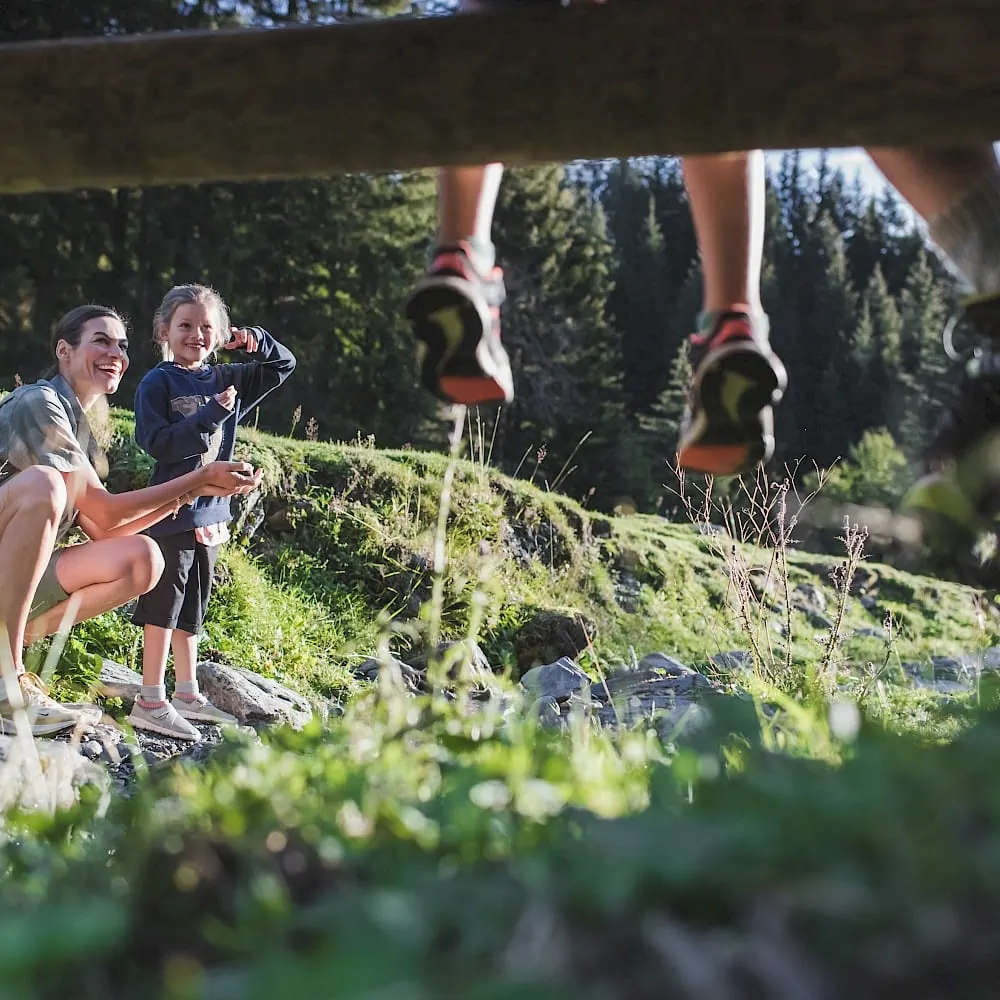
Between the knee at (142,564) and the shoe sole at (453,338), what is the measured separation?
7.74ft

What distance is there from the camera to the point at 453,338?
6.79ft

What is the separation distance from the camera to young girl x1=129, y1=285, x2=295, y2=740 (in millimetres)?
4266

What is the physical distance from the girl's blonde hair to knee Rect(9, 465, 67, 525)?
1.13 m

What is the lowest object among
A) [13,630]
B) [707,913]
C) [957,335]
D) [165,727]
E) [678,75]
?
[165,727]

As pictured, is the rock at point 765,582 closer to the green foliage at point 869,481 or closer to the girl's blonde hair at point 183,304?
the girl's blonde hair at point 183,304

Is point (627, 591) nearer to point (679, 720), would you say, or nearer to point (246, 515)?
point (246, 515)

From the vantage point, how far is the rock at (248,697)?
4.52 m

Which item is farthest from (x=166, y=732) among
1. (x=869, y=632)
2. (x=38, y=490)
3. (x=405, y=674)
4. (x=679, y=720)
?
(x=869, y=632)

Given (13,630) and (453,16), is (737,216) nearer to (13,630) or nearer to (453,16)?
(453,16)

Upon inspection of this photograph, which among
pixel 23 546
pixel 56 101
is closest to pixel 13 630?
pixel 23 546

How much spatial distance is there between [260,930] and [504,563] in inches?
266

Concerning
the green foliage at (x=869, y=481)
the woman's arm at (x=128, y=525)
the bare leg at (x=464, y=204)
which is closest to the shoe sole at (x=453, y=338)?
the bare leg at (x=464, y=204)

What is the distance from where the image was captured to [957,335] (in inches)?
81.5

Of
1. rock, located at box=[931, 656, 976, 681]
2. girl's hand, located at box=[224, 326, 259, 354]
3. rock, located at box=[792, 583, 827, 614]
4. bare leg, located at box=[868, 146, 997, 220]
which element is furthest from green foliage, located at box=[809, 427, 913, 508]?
bare leg, located at box=[868, 146, 997, 220]
